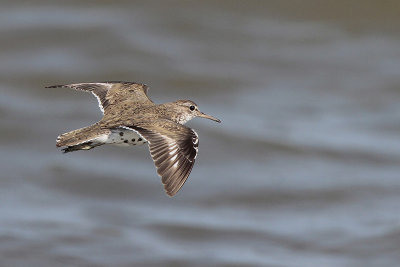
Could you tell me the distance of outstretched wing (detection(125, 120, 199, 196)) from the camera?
6.29 meters

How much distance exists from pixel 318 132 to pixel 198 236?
360cm

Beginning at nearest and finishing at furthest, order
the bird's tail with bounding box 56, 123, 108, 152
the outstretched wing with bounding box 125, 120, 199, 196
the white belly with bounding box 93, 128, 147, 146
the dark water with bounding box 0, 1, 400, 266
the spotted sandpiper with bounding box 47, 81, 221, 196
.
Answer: the outstretched wing with bounding box 125, 120, 199, 196 < the spotted sandpiper with bounding box 47, 81, 221, 196 < the bird's tail with bounding box 56, 123, 108, 152 < the white belly with bounding box 93, 128, 147, 146 < the dark water with bounding box 0, 1, 400, 266

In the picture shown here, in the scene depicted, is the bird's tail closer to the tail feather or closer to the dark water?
the tail feather

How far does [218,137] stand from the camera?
44.2ft

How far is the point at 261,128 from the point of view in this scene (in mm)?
13688

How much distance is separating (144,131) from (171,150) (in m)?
0.39

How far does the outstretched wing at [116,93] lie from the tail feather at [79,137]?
0.96 m

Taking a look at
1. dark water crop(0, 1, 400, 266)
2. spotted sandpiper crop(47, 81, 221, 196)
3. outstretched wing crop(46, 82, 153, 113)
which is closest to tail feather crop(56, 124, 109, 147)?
spotted sandpiper crop(47, 81, 221, 196)

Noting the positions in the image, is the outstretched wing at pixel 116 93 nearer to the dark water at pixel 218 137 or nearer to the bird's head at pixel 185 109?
the bird's head at pixel 185 109

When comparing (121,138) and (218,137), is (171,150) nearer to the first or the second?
(121,138)

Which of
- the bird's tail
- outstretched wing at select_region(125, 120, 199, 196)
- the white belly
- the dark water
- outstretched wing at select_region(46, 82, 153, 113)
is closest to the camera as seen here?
outstretched wing at select_region(125, 120, 199, 196)

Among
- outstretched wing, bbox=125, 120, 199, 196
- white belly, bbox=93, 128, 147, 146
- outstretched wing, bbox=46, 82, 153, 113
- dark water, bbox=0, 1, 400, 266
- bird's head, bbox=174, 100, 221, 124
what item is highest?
dark water, bbox=0, 1, 400, 266

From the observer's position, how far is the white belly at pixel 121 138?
7.14 m

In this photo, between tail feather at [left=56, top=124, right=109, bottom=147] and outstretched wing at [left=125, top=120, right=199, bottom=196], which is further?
tail feather at [left=56, top=124, right=109, bottom=147]
